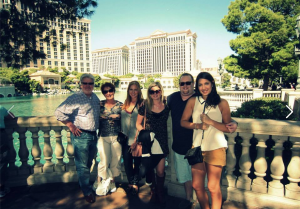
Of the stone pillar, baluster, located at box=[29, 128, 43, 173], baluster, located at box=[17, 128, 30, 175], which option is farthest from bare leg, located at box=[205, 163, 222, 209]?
the stone pillar

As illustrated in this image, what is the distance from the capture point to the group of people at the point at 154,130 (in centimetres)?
211

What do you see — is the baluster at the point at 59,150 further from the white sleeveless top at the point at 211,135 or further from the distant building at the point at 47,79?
the distant building at the point at 47,79

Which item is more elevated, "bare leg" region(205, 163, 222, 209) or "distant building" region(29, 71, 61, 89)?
"distant building" region(29, 71, 61, 89)

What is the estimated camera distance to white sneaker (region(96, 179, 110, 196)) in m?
2.87

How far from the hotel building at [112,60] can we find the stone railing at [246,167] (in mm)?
134365

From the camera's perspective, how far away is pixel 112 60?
454 ft

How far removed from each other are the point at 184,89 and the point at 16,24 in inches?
210

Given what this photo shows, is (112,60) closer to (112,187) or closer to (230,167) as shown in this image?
(112,187)

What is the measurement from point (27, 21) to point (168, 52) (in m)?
118

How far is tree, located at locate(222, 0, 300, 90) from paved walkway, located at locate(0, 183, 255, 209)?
1840cm

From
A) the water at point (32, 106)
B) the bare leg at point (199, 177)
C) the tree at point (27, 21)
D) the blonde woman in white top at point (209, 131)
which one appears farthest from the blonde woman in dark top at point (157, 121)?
the water at point (32, 106)

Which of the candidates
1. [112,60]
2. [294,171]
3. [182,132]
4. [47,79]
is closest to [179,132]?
[182,132]

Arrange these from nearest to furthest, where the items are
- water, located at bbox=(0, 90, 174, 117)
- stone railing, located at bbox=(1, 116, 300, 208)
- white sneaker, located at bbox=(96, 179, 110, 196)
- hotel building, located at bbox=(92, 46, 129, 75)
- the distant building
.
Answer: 1. stone railing, located at bbox=(1, 116, 300, 208)
2. white sneaker, located at bbox=(96, 179, 110, 196)
3. water, located at bbox=(0, 90, 174, 117)
4. the distant building
5. hotel building, located at bbox=(92, 46, 129, 75)

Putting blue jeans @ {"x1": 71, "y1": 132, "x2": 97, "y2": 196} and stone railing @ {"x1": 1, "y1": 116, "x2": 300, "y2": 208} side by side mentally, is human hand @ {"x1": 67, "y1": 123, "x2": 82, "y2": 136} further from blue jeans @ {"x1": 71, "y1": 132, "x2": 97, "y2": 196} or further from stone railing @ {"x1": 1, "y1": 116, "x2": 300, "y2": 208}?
stone railing @ {"x1": 1, "y1": 116, "x2": 300, "y2": 208}
